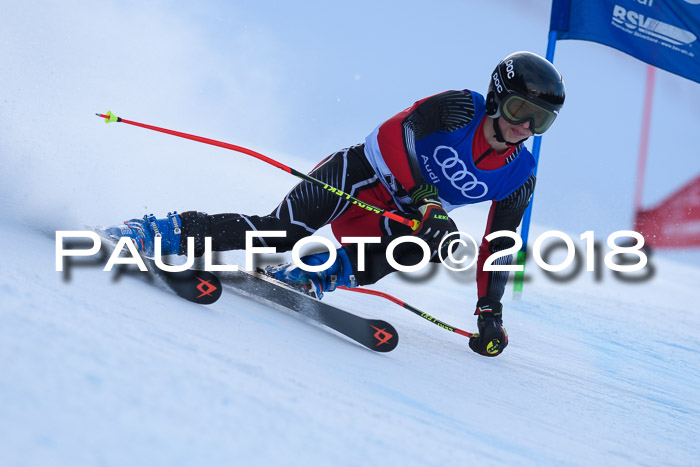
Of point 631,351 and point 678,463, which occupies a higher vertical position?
point 678,463

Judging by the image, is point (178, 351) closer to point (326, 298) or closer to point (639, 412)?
point (639, 412)

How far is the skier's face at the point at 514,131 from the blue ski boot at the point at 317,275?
3.02 ft

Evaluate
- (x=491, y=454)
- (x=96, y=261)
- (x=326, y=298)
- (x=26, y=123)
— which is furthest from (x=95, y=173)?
(x=491, y=454)

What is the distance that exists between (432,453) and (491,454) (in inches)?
8.3

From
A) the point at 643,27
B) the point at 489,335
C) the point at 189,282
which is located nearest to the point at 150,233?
the point at 189,282

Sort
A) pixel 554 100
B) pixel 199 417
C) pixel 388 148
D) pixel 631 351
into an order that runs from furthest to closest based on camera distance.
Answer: pixel 631 351
pixel 388 148
pixel 554 100
pixel 199 417

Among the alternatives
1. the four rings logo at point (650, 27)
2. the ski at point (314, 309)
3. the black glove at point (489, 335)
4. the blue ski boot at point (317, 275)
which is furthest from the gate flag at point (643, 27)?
the ski at point (314, 309)

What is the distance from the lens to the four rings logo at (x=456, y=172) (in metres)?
2.80

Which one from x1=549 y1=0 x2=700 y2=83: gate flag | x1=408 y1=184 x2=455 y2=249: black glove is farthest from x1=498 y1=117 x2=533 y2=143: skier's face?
x1=549 y1=0 x2=700 y2=83: gate flag

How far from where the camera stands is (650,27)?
5562 mm

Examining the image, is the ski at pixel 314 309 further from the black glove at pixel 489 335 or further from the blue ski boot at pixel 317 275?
the black glove at pixel 489 335

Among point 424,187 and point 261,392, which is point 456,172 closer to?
point 424,187

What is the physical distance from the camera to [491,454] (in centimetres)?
124

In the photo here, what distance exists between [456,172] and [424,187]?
0.30 m
